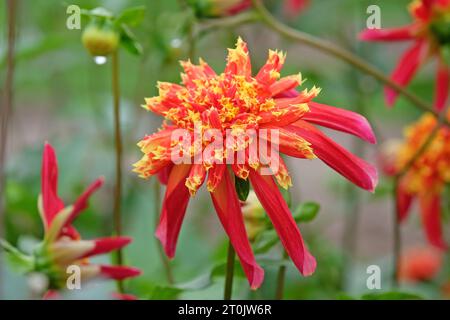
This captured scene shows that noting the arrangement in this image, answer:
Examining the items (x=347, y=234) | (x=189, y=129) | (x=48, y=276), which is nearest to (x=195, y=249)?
(x=347, y=234)

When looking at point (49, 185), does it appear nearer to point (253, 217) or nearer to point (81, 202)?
point (81, 202)

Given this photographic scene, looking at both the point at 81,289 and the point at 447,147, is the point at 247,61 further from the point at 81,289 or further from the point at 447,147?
the point at 447,147

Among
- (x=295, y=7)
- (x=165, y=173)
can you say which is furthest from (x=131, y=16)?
(x=295, y=7)

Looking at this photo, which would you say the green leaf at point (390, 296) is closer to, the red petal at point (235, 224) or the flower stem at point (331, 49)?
the red petal at point (235, 224)

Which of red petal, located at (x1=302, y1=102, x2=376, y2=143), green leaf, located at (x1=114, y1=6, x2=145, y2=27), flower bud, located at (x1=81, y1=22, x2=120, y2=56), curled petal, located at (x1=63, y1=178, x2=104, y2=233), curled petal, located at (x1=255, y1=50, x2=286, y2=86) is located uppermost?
green leaf, located at (x1=114, y1=6, x2=145, y2=27)

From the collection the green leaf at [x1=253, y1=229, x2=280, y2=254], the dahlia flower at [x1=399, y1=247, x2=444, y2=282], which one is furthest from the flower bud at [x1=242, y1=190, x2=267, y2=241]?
the dahlia flower at [x1=399, y1=247, x2=444, y2=282]

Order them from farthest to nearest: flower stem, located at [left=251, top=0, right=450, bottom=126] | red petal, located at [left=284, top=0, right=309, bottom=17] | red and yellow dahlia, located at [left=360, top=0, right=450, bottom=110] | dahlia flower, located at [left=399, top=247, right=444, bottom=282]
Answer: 1. dahlia flower, located at [left=399, top=247, right=444, bottom=282]
2. red petal, located at [left=284, top=0, right=309, bottom=17]
3. red and yellow dahlia, located at [left=360, top=0, right=450, bottom=110]
4. flower stem, located at [left=251, top=0, right=450, bottom=126]

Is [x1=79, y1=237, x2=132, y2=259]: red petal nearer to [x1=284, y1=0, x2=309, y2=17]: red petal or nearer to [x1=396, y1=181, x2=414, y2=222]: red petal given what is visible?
[x1=396, y1=181, x2=414, y2=222]: red petal
